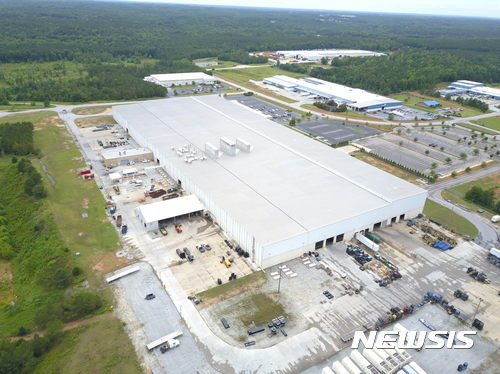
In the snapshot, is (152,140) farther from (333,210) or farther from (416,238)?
(416,238)

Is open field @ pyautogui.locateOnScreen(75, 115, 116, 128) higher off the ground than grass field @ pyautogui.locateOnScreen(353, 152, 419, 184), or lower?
higher

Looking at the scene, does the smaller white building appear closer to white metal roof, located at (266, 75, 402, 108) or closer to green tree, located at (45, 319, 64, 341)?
green tree, located at (45, 319, 64, 341)

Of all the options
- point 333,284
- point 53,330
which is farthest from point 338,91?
point 53,330

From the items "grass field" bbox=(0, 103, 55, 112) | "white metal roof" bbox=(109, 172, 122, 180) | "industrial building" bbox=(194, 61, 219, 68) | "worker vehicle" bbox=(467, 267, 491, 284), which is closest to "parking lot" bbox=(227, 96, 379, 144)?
"worker vehicle" bbox=(467, 267, 491, 284)

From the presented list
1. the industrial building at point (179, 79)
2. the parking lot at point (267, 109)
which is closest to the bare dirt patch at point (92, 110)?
the industrial building at point (179, 79)

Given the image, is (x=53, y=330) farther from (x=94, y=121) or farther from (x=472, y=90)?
(x=472, y=90)

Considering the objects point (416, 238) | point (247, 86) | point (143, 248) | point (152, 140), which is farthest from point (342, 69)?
point (143, 248)

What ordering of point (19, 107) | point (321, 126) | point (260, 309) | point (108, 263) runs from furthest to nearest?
1. point (19, 107)
2. point (321, 126)
3. point (108, 263)
4. point (260, 309)
